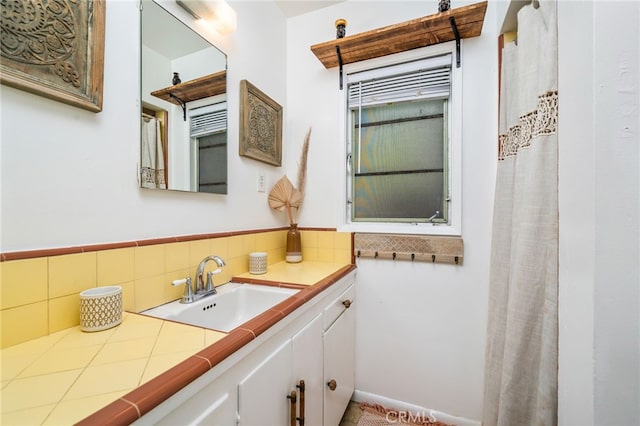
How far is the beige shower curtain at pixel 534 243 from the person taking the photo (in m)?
0.74

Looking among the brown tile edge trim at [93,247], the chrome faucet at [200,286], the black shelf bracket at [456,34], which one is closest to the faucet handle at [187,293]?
the chrome faucet at [200,286]

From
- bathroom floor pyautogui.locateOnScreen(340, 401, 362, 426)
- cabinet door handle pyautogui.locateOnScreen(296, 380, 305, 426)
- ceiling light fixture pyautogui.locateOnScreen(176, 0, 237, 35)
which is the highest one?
ceiling light fixture pyautogui.locateOnScreen(176, 0, 237, 35)

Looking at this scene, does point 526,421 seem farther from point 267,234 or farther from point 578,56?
point 267,234

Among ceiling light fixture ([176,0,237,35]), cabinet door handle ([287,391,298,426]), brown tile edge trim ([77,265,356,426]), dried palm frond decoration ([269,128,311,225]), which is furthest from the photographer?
dried palm frond decoration ([269,128,311,225])

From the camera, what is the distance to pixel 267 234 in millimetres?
1612

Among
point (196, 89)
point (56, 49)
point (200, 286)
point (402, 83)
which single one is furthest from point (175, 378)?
point (402, 83)

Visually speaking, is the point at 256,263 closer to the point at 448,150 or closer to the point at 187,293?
the point at 187,293

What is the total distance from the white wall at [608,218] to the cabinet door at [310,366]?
747mm

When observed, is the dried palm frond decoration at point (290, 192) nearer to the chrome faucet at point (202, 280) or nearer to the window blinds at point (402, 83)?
the window blinds at point (402, 83)

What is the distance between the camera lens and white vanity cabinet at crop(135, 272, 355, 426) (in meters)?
0.56

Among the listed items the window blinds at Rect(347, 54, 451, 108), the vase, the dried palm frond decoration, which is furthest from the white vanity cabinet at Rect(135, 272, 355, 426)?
the window blinds at Rect(347, 54, 451, 108)

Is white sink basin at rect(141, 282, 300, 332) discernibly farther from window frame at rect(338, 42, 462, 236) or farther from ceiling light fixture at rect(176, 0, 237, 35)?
ceiling light fixture at rect(176, 0, 237, 35)

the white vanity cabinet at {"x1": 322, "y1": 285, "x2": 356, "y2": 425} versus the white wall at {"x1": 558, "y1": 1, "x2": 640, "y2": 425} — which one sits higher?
the white wall at {"x1": 558, "y1": 1, "x2": 640, "y2": 425}

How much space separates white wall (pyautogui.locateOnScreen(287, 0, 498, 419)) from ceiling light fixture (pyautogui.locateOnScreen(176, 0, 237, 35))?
631 millimetres
